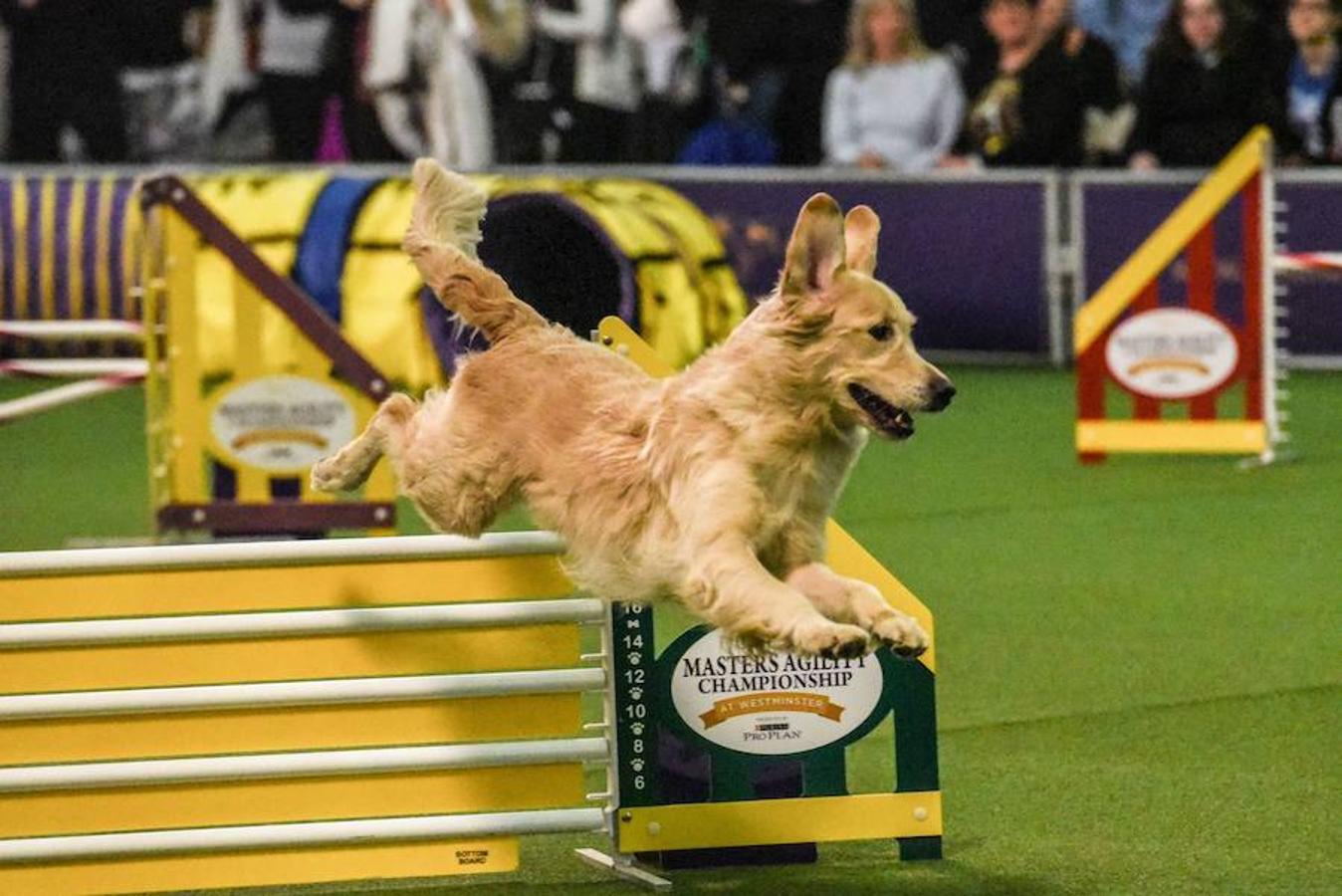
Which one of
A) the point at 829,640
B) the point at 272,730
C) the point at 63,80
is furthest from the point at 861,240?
the point at 63,80

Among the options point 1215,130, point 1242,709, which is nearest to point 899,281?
point 1215,130

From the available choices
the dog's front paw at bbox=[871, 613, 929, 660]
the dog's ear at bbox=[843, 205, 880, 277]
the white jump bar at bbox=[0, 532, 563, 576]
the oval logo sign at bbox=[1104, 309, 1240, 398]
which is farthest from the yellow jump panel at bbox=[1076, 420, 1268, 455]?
the dog's front paw at bbox=[871, 613, 929, 660]

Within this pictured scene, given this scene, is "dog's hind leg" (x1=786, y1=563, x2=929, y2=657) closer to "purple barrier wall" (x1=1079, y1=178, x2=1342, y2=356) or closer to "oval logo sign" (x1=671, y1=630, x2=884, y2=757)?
"oval logo sign" (x1=671, y1=630, x2=884, y2=757)

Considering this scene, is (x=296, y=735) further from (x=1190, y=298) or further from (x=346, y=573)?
(x=1190, y=298)

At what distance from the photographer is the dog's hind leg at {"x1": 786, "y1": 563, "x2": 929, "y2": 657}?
493 cm

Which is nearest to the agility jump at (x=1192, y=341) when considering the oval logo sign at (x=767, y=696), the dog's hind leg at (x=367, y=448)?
the oval logo sign at (x=767, y=696)

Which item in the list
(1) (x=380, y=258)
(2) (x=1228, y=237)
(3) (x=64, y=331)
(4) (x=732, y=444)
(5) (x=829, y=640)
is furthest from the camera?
(2) (x=1228, y=237)

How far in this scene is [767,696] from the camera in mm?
6020

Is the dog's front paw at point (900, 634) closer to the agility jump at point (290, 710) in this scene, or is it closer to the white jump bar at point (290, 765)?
the agility jump at point (290, 710)

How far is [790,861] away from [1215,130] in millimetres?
9245

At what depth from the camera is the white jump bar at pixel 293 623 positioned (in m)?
5.66

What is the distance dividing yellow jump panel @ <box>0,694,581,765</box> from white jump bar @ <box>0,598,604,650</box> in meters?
0.18

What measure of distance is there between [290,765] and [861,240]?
5.59 feet

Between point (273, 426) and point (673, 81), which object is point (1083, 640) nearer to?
point (273, 426)
